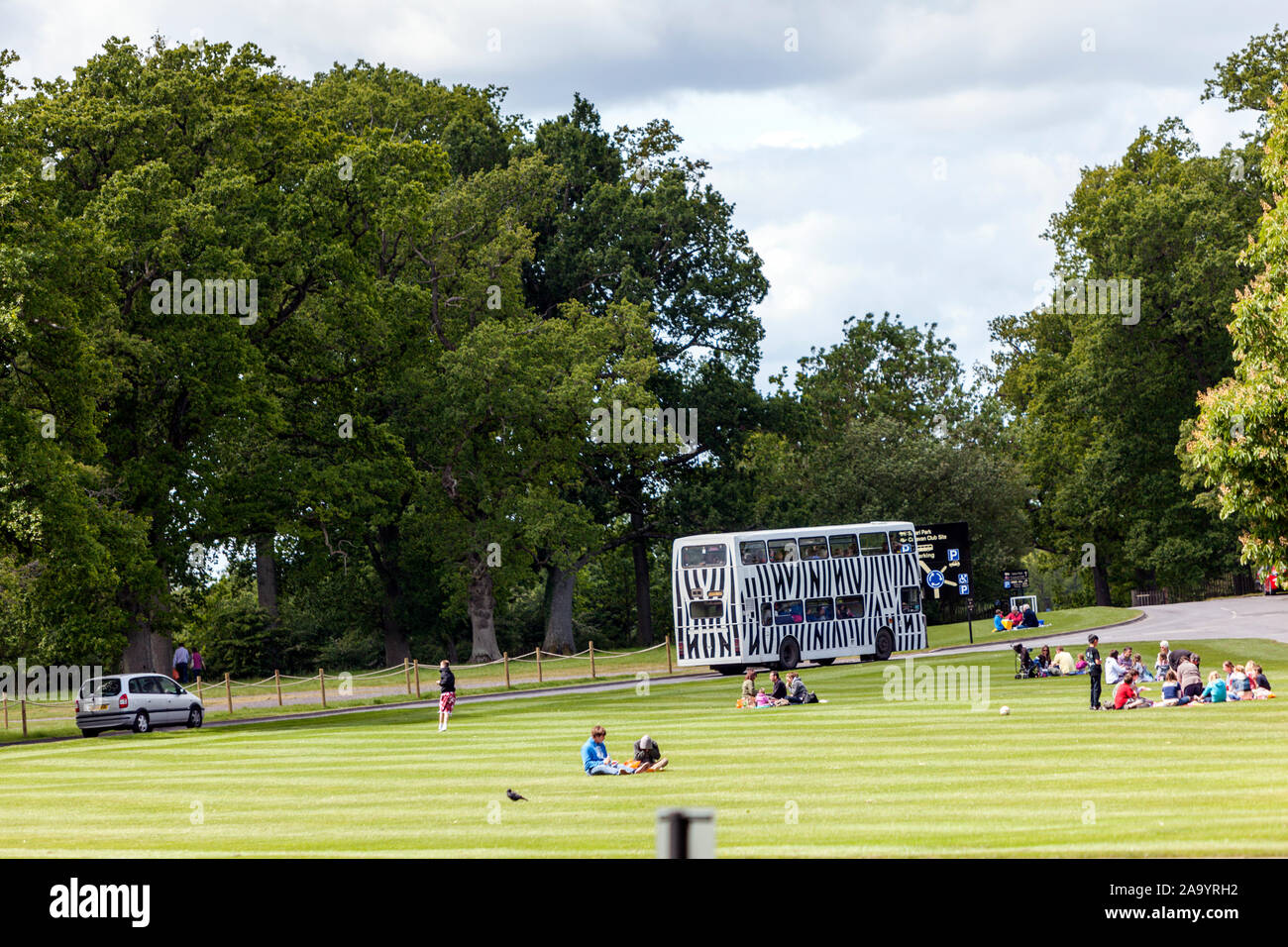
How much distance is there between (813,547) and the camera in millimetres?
50031

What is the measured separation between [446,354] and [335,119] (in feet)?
39.1

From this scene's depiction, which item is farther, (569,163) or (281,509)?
(569,163)

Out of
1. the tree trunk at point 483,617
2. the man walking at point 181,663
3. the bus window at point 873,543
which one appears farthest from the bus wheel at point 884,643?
the man walking at point 181,663

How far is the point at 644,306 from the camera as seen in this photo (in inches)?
2699

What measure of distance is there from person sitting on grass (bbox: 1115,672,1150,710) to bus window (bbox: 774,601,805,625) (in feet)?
69.3

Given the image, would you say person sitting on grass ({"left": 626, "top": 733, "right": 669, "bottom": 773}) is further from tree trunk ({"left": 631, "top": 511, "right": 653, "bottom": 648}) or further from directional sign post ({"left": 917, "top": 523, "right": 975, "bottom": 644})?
tree trunk ({"left": 631, "top": 511, "right": 653, "bottom": 648})

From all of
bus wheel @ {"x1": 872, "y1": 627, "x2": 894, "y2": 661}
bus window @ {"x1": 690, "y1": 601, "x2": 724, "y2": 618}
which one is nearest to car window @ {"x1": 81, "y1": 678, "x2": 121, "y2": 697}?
bus window @ {"x1": 690, "y1": 601, "x2": 724, "y2": 618}

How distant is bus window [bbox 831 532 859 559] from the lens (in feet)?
166

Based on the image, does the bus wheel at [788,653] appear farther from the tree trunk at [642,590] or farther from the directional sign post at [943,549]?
the tree trunk at [642,590]

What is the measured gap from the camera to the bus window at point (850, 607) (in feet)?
166

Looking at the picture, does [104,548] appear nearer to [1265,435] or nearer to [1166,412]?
[1265,435]

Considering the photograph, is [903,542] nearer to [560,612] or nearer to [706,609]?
[706,609]

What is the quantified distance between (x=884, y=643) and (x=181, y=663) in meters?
28.0
